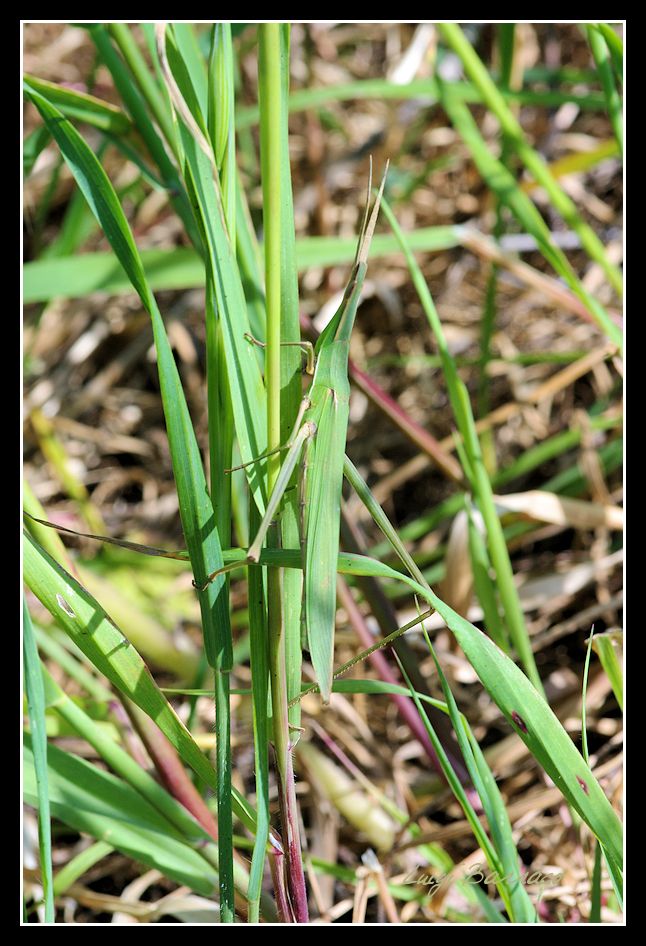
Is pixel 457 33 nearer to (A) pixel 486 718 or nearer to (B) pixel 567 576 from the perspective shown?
(B) pixel 567 576

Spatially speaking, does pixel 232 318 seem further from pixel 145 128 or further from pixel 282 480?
pixel 145 128

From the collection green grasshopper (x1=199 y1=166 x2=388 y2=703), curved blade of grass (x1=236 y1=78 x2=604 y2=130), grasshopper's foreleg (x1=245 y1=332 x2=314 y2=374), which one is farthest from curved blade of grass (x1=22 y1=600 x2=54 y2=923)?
curved blade of grass (x1=236 y1=78 x2=604 y2=130)

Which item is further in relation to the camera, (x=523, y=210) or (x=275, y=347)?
(x=523, y=210)

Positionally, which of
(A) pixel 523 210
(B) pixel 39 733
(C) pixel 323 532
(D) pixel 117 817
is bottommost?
(D) pixel 117 817

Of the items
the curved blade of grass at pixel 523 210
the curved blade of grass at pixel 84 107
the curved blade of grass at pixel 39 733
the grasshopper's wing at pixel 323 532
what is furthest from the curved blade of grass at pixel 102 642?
the curved blade of grass at pixel 523 210

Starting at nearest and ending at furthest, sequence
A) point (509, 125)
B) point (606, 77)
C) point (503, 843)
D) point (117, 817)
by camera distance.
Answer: point (503, 843) < point (117, 817) < point (606, 77) < point (509, 125)

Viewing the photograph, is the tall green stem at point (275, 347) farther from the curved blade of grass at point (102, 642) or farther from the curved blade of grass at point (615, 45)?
the curved blade of grass at point (615, 45)

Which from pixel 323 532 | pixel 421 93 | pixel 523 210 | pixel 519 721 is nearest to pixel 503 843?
pixel 519 721

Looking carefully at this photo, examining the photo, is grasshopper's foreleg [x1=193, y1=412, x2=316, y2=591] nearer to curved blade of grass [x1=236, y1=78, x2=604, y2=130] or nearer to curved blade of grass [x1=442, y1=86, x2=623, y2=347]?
curved blade of grass [x1=442, y1=86, x2=623, y2=347]
